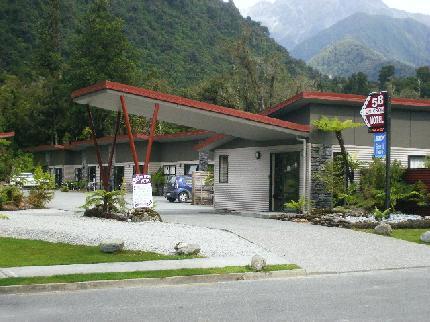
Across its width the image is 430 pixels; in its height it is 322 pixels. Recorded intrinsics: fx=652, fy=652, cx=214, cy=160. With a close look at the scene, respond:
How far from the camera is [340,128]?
22.8 meters

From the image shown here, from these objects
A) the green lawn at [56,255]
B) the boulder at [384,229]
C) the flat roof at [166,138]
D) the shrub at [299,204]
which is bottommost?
the green lawn at [56,255]

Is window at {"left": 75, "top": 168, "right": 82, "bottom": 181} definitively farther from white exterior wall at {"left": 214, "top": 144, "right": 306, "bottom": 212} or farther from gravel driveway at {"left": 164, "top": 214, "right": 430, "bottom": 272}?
gravel driveway at {"left": 164, "top": 214, "right": 430, "bottom": 272}

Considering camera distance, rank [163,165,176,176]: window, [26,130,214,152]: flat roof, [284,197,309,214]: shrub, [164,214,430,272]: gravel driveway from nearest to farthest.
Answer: [164,214,430,272]: gravel driveway < [284,197,309,214]: shrub < [26,130,214,152]: flat roof < [163,165,176,176]: window

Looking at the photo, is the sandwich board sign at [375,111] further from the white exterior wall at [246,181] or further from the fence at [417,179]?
the white exterior wall at [246,181]

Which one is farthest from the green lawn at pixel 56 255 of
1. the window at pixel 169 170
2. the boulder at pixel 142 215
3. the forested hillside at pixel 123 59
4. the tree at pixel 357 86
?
the tree at pixel 357 86

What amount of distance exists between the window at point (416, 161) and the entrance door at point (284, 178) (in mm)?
4710

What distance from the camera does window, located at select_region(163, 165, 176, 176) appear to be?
1851 inches

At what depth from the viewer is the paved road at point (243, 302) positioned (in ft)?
27.7

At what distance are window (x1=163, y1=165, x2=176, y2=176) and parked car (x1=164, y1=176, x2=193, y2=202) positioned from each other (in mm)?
9017

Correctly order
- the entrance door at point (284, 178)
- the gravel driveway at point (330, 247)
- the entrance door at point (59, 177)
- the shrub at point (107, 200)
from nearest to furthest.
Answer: the gravel driveway at point (330, 247) < the shrub at point (107, 200) < the entrance door at point (284, 178) < the entrance door at point (59, 177)

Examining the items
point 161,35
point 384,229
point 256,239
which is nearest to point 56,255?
point 256,239

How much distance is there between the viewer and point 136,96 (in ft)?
69.9

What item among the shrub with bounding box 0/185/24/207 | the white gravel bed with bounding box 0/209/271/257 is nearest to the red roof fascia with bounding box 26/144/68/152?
the shrub with bounding box 0/185/24/207

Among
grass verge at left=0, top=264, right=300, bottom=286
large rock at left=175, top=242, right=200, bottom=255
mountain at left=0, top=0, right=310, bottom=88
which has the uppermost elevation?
mountain at left=0, top=0, right=310, bottom=88
